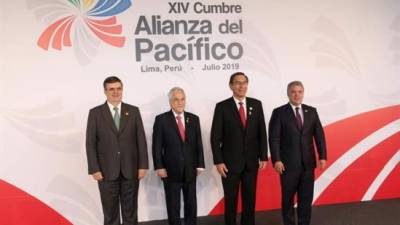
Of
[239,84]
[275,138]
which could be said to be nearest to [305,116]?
[275,138]

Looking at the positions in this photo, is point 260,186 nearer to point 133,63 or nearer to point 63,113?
point 133,63

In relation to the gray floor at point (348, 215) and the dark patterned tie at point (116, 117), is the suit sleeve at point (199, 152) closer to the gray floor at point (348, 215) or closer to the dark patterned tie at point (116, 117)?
the dark patterned tie at point (116, 117)

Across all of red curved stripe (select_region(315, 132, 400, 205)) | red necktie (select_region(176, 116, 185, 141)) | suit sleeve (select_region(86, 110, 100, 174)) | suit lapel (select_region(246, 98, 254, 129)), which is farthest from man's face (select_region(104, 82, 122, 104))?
red curved stripe (select_region(315, 132, 400, 205))

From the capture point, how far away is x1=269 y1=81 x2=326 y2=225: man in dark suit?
3986 millimetres

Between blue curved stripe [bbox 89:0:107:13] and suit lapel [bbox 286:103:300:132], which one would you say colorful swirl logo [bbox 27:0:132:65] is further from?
suit lapel [bbox 286:103:300:132]

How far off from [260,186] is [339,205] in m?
1.04

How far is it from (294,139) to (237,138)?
55cm

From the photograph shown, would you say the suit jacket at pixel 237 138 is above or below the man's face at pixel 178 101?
below

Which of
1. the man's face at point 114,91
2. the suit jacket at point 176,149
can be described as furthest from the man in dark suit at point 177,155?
the man's face at point 114,91

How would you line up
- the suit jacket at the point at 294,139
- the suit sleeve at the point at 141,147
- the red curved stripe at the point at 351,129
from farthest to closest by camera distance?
1. the red curved stripe at the point at 351,129
2. the suit jacket at the point at 294,139
3. the suit sleeve at the point at 141,147

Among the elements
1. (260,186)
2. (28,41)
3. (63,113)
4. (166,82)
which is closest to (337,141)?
(260,186)

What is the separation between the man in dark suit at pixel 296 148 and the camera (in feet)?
13.1

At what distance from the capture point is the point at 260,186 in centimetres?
489

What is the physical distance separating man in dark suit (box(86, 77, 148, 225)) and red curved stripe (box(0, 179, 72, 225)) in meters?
0.97
